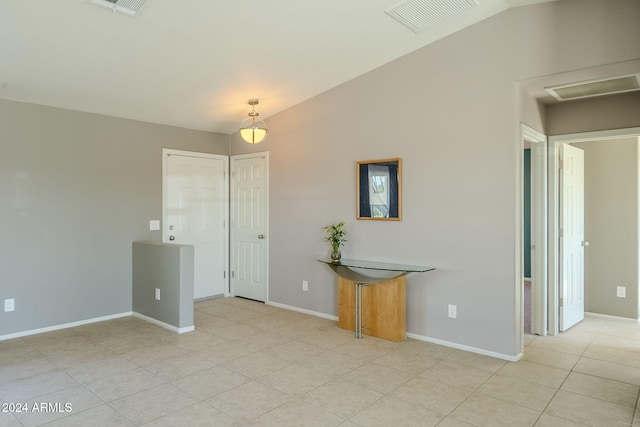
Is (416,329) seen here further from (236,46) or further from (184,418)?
(236,46)

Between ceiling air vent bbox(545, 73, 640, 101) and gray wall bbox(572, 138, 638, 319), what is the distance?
1220 millimetres

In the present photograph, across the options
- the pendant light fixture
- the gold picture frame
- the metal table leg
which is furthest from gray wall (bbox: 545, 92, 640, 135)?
the pendant light fixture

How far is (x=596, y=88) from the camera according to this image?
3.62 metres

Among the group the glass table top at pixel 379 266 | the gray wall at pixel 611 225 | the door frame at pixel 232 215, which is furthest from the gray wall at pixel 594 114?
the door frame at pixel 232 215

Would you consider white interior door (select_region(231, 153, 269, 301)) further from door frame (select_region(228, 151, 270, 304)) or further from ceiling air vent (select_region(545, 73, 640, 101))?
ceiling air vent (select_region(545, 73, 640, 101))

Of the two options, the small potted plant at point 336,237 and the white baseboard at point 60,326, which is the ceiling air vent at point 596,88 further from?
the white baseboard at point 60,326

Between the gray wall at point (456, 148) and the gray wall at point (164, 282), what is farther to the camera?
the gray wall at point (164, 282)

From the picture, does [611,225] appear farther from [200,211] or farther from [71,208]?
[71,208]

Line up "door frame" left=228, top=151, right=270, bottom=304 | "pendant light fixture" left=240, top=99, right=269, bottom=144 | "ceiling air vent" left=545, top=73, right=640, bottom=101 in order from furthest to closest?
"door frame" left=228, top=151, right=270, bottom=304, "pendant light fixture" left=240, top=99, right=269, bottom=144, "ceiling air vent" left=545, top=73, right=640, bottom=101

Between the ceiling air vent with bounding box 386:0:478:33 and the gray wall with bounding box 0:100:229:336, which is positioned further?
the gray wall with bounding box 0:100:229:336

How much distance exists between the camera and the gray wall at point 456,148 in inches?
126

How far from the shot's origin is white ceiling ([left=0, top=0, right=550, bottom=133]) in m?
2.91

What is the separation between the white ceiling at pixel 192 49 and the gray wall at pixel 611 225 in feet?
8.18

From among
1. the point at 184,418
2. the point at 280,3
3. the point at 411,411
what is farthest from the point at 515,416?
the point at 280,3
